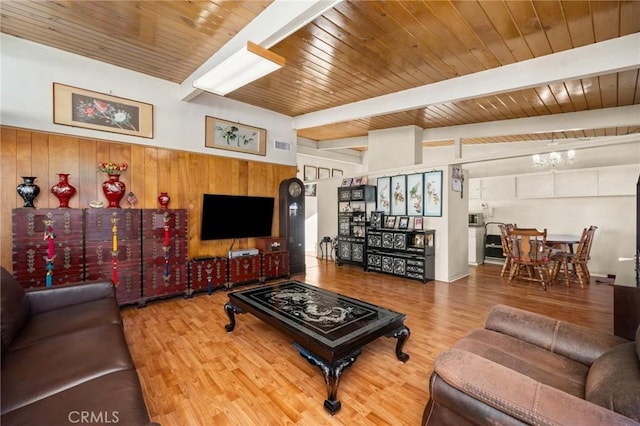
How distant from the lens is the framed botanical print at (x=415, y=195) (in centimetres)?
555

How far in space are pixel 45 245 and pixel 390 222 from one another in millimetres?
5428

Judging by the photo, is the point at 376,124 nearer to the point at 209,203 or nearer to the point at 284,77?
the point at 284,77

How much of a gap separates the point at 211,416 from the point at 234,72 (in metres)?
3.05

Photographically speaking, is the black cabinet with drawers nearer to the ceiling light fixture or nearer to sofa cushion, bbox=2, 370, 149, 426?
the ceiling light fixture

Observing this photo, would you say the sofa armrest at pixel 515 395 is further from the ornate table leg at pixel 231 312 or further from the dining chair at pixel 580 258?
the dining chair at pixel 580 258

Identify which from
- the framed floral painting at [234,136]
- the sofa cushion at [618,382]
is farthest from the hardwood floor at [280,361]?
the framed floral painting at [234,136]

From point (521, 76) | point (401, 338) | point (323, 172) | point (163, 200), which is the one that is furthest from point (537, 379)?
point (323, 172)

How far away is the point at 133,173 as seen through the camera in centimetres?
392

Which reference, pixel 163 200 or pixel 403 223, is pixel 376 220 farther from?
pixel 163 200

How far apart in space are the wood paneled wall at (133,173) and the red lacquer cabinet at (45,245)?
Result: 31 cm

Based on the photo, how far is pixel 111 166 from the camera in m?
3.60

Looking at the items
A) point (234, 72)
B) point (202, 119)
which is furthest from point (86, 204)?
point (234, 72)

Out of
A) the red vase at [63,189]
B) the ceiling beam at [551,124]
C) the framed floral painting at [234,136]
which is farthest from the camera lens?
the framed floral painting at [234,136]

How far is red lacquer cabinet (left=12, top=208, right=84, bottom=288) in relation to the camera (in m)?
2.98
